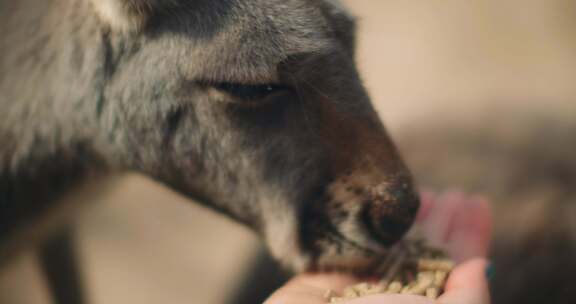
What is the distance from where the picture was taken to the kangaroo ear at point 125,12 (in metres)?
1.61

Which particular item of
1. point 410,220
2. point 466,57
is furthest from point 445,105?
point 410,220

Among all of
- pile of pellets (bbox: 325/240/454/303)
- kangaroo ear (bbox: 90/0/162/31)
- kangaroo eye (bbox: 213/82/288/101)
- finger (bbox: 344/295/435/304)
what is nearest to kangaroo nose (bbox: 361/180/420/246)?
pile of pellets (bbox: 325/240/454/303)

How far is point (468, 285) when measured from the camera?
5.11ft

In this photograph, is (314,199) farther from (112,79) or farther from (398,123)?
(398,123)

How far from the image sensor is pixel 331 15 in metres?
1.72

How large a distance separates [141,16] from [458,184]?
173cm

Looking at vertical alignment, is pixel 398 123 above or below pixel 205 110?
below

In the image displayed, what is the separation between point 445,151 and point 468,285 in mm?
1445

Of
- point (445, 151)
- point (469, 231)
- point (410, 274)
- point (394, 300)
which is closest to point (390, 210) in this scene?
point (410, 274)

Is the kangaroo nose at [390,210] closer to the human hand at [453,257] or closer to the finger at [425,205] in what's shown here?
the human hand at [453,257]

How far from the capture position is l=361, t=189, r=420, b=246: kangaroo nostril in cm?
170

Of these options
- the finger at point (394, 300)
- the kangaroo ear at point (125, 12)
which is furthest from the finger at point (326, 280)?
the kangaroo ear at point (125, 12)

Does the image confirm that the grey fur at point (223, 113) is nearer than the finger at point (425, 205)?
Yes

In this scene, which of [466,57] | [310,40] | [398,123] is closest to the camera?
[310,40]
